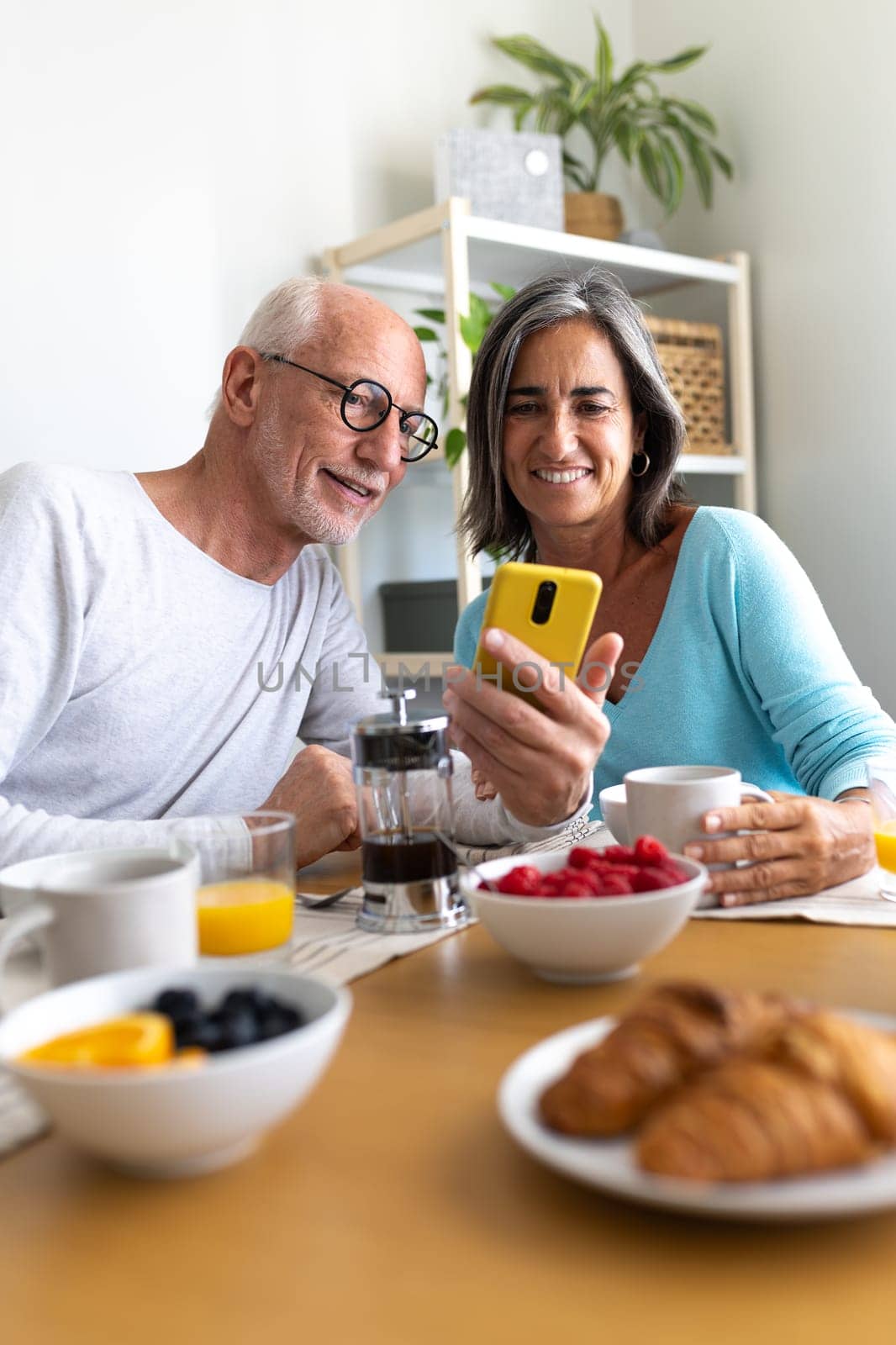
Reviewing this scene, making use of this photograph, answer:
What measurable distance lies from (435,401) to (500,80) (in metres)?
0.88

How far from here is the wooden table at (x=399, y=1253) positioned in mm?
450

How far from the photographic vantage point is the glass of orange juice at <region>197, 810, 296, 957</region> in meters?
0.83

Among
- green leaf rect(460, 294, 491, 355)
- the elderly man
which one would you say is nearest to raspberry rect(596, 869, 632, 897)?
the elderly man

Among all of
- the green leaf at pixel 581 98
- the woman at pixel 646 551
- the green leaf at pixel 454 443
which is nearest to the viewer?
the woman at pixel 646 551

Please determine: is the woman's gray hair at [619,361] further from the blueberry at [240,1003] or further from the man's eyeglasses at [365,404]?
the blueberry at [240,1003]

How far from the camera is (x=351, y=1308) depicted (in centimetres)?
46

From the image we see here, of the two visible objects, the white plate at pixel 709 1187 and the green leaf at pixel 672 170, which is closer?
the white plate at pixel 709 1187

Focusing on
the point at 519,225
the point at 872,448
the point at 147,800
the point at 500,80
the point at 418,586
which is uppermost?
the point at 500,80

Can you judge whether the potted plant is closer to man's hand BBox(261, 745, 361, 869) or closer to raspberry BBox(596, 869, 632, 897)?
man's hand BBox(261, 745, 361, 869)

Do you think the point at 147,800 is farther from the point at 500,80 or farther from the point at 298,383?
the point at 500,80

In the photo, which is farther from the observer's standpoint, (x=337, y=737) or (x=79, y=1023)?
(x=337, y=737)

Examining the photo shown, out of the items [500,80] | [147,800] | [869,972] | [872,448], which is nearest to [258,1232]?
[869,972]

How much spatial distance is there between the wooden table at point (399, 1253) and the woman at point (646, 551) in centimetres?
92

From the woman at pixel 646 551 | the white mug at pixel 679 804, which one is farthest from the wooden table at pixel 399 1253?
the woman at pixel 646 551
